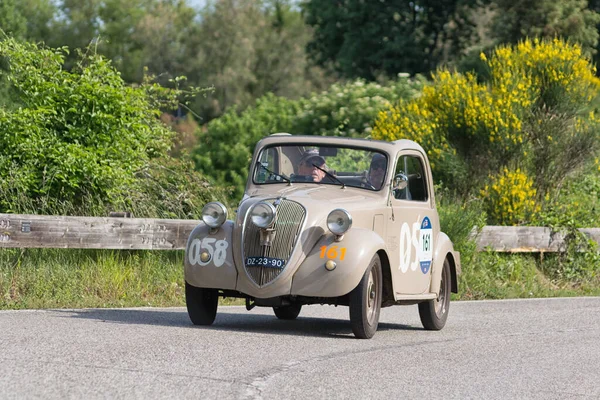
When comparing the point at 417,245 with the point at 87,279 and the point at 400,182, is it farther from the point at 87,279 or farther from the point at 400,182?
the point at 87,279

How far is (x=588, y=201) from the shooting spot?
22.5 meters

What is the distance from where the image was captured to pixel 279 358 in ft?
28.5

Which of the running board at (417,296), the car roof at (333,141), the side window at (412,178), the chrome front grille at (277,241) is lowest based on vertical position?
the running board at (417,296)

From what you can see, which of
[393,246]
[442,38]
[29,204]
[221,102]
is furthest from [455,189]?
[221,102]

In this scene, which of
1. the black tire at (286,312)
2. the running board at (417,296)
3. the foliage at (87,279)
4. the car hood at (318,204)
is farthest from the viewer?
the foliage at (87,279)

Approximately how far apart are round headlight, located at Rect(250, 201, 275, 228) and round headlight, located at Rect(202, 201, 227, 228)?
411mm

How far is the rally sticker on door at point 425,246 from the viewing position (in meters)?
11.9

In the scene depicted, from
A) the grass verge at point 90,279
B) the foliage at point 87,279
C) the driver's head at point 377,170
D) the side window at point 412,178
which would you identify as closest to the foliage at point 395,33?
the grass verge at point 90,279

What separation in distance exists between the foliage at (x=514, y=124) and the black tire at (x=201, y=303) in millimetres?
11229

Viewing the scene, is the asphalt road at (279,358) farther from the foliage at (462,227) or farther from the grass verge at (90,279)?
the foliage at (462,227)

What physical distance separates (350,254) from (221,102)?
65.6m

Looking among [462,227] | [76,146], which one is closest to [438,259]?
[462,227]

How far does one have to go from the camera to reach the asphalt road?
729 cm

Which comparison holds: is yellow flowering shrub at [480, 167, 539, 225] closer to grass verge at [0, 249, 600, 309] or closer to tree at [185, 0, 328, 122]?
grass verge at [0, 249, 600, 309]
